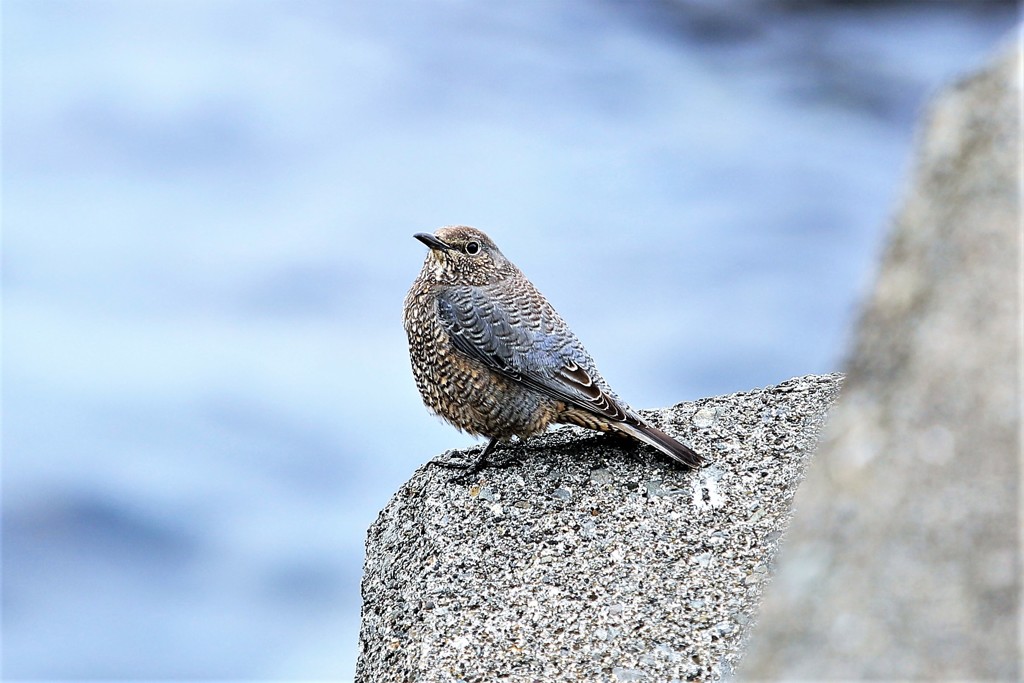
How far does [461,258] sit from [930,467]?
4.22 meters

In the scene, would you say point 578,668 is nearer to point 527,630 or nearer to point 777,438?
point 527,630

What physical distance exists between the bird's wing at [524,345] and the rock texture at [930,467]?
11.2 ft

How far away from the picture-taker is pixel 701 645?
3916 millimetres


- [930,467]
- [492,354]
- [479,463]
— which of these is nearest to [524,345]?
[492,354]

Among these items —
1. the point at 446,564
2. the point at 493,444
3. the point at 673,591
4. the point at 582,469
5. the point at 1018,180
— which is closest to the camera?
the point at 1018,180

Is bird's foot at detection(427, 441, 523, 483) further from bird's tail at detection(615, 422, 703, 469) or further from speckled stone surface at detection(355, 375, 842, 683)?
bird's tail at detection(615, 422, 703, 469)

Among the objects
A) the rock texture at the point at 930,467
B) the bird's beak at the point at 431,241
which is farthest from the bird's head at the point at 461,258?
the rock texture at the point at 930,467

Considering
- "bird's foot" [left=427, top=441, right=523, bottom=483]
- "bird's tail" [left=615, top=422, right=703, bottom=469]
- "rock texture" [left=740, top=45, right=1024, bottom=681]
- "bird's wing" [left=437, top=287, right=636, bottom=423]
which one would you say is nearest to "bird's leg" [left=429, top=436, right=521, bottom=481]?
"bird's foot" [left=427, top=441, right=523, bottom=483]

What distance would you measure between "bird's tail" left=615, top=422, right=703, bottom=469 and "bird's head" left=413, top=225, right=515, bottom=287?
116cm

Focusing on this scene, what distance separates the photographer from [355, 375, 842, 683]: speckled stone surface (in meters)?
3.98

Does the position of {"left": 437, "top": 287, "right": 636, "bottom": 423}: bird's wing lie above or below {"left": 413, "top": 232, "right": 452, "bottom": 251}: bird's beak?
below

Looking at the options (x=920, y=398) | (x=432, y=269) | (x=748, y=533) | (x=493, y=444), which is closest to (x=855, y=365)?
(x=920, y=398)

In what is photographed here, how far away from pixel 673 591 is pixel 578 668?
0.48 meters

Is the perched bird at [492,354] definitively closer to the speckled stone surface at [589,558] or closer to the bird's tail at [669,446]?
the bird's tail at [669,446]
